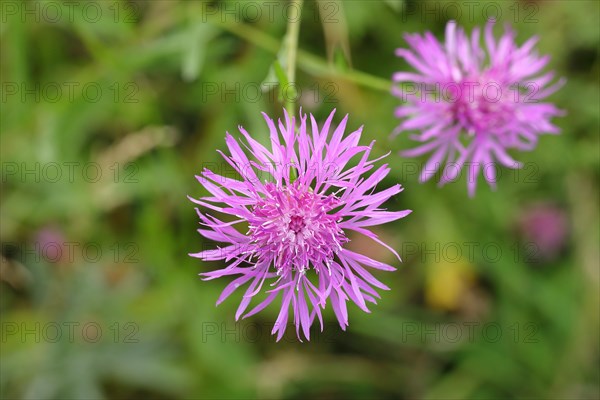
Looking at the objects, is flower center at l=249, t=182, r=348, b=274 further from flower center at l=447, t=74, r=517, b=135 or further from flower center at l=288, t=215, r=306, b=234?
flower center at l=447, t=74, r=517, b=135

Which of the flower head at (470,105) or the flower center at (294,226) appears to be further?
the flower head at (470,105)

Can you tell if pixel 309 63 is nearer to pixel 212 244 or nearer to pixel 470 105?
pixel 470 105

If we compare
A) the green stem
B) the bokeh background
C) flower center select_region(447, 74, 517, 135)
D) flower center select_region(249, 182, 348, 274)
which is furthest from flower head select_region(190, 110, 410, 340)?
the bokeh background

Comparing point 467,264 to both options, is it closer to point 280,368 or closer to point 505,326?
point 505,326

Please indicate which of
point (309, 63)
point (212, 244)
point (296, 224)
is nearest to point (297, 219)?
point (296, 224)

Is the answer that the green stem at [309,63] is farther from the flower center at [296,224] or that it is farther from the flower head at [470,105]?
the flower center at [296,224]

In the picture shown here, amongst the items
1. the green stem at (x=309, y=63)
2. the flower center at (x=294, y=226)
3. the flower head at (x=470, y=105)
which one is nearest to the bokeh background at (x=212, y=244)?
the green stem at (x=309, y=63)
